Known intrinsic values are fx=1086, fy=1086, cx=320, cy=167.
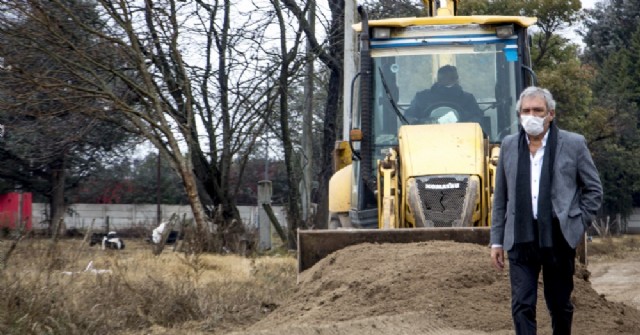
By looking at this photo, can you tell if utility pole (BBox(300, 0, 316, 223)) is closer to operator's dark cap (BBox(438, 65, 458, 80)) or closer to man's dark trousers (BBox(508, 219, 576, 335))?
operator's dark cap (BBox(438, 65, 458, 80))

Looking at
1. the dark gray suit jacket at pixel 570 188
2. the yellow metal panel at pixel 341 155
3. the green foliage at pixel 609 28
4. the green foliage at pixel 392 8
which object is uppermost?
the green foliage at pixel 609 28

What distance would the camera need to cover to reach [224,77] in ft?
73.8

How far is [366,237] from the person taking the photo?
436 inches

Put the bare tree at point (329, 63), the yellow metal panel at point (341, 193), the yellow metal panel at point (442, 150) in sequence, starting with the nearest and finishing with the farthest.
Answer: the yellow metal panel at point (442, 150)
the yellow metal panel at point (341, 193)
the bare tree at point (329, 63)

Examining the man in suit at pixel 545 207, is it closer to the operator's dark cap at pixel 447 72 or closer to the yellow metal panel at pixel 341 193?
the operator's dark cap at pixel 447 72

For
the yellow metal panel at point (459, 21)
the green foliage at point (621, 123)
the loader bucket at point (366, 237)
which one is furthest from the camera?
the green foliage at point (621, 123)

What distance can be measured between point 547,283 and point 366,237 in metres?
4.04

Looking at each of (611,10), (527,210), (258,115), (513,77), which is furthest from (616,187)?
(527,210)

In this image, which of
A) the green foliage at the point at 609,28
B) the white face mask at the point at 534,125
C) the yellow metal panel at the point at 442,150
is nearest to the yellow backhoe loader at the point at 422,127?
the yellow metal panel at the point at 442,150

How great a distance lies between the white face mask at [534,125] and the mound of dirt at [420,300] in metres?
1.89

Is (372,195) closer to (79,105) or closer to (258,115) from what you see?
(79,105)

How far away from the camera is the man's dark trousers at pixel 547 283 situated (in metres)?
6.96

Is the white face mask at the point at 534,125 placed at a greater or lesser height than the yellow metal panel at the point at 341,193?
greater

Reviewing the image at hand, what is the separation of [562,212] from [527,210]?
0.74ft
